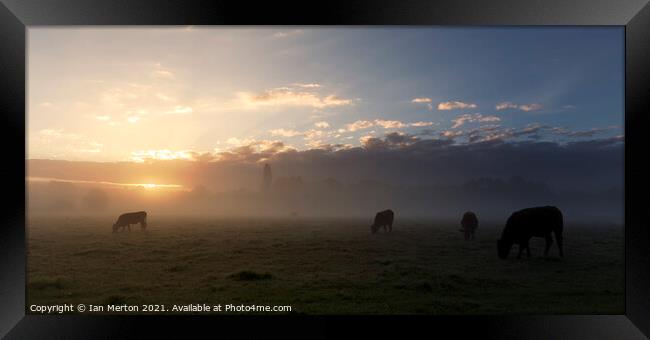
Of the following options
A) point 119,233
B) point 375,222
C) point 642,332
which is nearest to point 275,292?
point 642,332

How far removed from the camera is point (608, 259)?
1201cm

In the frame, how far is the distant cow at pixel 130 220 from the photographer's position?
20.2 m

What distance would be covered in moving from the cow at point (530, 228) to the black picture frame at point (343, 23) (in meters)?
6.42

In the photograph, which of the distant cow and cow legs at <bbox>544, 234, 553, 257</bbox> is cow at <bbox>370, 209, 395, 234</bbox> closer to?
cow legs at <bbox>544, 234, 553, 257</bbox>

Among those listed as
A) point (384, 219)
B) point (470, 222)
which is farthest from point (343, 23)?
point (384, 219)

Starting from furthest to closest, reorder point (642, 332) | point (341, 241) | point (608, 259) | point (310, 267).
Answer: point (341, 241)
point (608, 259)
point (310, 267)
point (642, 332)

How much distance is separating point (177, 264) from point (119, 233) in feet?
35.1

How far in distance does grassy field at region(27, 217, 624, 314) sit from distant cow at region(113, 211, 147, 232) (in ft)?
9.27

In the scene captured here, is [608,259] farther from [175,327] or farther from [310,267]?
[175,327]

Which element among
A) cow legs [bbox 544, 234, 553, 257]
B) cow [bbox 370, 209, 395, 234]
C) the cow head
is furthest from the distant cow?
cow legs [bbox 544, 234, 553, 257]

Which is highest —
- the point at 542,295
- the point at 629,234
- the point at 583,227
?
the point at 629,234

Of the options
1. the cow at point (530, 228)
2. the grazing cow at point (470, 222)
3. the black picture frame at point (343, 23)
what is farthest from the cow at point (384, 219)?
the black picture frame at point (343, 23)

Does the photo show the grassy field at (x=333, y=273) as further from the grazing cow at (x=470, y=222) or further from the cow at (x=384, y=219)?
the cow at (x=384, y=219)

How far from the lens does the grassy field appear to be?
8.30 m
